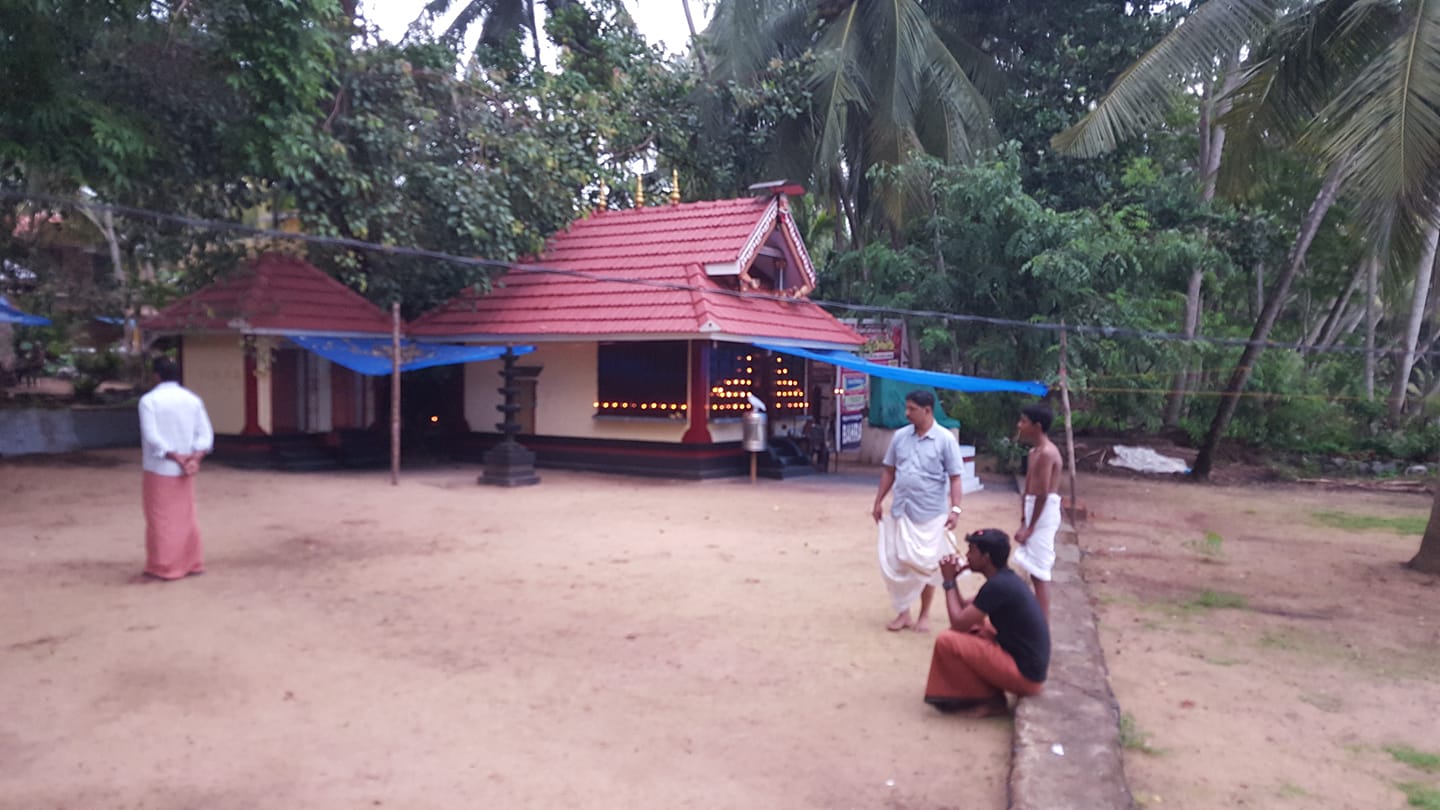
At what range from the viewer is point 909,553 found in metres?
6.00

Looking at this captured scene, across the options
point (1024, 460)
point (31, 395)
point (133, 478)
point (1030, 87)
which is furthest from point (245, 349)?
point (1030, 87)

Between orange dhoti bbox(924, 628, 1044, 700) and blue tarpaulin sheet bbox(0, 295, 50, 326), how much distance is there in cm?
1583

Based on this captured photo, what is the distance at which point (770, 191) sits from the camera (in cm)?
1562

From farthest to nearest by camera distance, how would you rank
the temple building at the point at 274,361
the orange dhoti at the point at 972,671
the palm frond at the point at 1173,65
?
the temple building at the point at 274,361 → the palm frond at the point at 1173,65 → the orange dhoti at the point at 972,671

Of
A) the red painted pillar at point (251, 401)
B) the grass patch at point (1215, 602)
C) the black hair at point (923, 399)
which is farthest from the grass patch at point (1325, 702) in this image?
the red painted pillar at point (251, 401)

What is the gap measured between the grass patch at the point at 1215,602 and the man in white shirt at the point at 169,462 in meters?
6.86

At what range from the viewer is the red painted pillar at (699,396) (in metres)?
14.6

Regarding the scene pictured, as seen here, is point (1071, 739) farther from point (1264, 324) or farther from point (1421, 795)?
point (1264, 324)

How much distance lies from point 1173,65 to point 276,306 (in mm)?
11375

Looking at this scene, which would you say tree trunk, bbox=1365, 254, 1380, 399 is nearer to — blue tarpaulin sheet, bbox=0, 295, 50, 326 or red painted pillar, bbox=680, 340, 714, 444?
red painted pillar, bbox=680, 340, 714, 444

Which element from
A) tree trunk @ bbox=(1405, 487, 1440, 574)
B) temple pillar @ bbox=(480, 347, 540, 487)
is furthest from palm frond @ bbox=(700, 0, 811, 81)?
tree trunk @ bbox=(1405, 487, 1440, 574)

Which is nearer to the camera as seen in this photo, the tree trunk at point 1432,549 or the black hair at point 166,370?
the black hair at point 166,370

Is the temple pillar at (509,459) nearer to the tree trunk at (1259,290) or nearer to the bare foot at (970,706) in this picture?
the bare foot at (970,706)

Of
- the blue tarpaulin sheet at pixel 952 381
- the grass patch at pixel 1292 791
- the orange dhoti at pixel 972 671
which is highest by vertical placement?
the blue tarpaulin sheet at pixel 952 381
